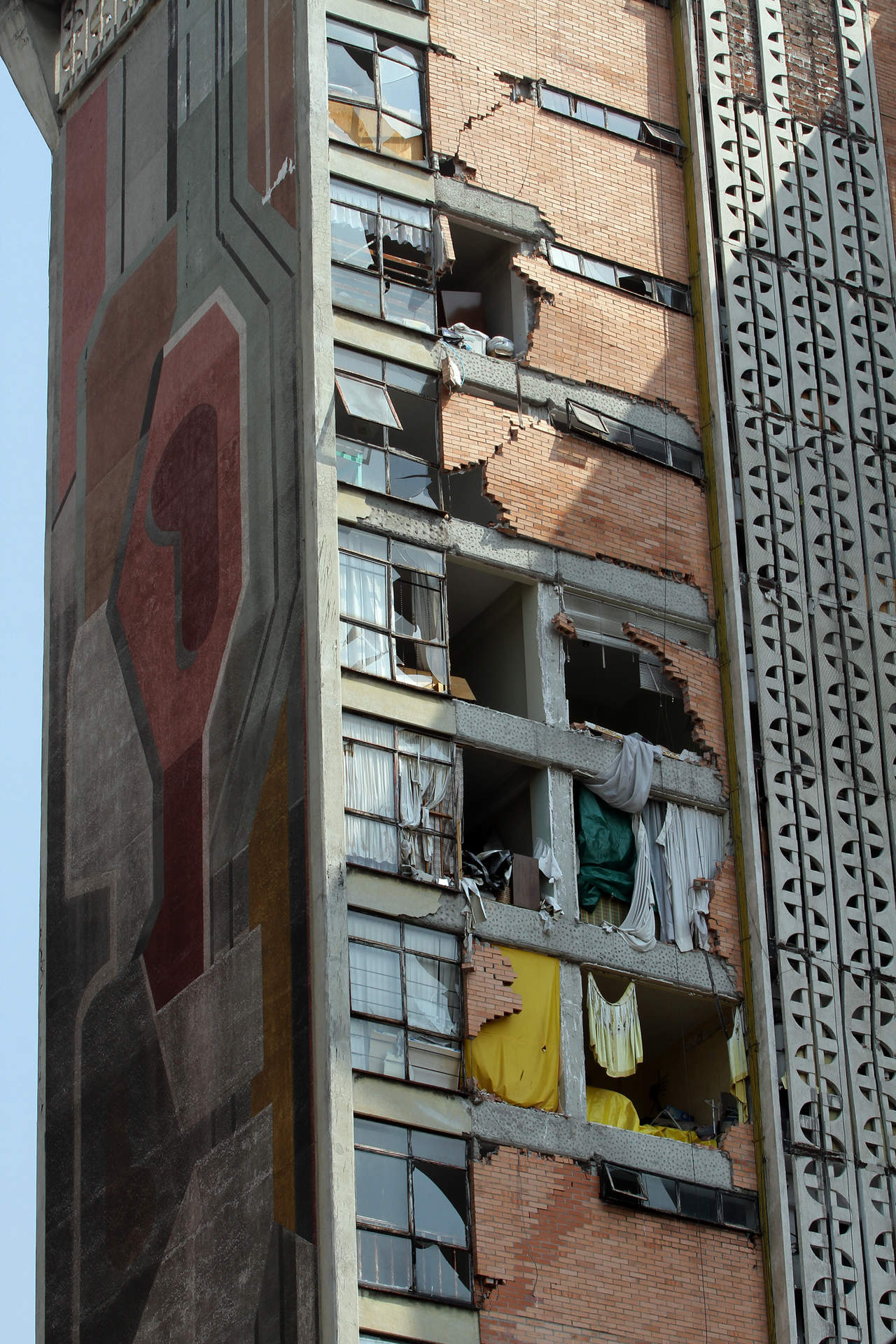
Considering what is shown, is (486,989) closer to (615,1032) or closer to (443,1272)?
(615,1032)

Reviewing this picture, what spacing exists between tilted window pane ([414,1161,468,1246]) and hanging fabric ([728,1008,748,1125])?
14.8 ft

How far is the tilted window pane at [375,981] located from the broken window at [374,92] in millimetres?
11996

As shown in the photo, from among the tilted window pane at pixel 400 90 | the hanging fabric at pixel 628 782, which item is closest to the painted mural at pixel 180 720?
the tilted window pane at pixel 400 90

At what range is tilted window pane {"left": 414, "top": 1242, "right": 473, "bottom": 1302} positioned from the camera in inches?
1168

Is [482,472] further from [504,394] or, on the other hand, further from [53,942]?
[53,942]

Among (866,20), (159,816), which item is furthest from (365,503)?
(866,20)

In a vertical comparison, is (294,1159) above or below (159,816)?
below

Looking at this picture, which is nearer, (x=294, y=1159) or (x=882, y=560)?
(x=294, y=1159)

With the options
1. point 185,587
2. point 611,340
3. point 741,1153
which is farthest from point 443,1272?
point 611,340

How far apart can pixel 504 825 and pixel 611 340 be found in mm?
7553

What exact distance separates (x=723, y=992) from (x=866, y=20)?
1774 cm

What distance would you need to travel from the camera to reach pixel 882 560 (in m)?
38.0

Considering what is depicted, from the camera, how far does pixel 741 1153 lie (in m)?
32.8

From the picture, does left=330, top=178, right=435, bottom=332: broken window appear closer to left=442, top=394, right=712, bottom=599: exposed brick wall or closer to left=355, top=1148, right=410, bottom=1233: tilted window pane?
left=442, top=394, right=712, bottom=599: exposed brick wall
